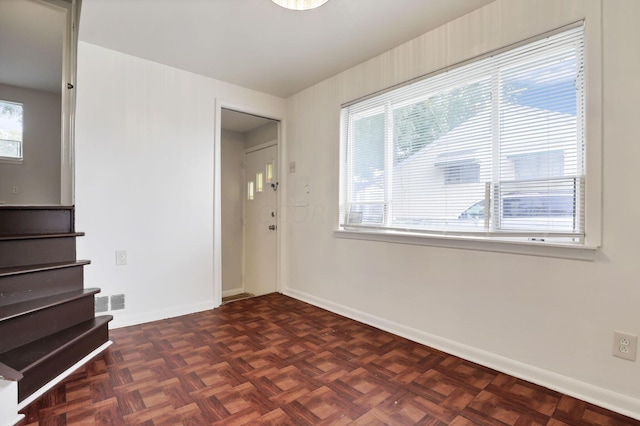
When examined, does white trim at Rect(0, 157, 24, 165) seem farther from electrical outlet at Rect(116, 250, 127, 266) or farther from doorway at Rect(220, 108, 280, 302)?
doorway at Rect(220, 108, 280, 302)

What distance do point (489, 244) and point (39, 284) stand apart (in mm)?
2979

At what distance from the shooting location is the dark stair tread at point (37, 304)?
173 centimetres

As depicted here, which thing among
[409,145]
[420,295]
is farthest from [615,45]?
[420,295]

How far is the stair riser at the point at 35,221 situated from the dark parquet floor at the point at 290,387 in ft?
3.19

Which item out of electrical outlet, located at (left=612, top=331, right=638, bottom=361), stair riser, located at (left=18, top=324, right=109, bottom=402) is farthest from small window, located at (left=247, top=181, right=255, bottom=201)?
electrical outlet, located at (left=612, top=331, right=638, bottom=361)

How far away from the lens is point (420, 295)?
2.52 metres

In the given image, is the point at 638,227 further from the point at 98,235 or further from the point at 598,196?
the point at 98,235

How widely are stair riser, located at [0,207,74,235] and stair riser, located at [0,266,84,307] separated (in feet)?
1.16

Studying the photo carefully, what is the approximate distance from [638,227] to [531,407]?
1.07m

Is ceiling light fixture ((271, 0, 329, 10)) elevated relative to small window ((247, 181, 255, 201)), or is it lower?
elevated

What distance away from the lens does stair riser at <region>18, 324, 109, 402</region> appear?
1624 mm

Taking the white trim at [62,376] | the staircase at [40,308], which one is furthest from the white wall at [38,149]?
the white trim at [62,376]

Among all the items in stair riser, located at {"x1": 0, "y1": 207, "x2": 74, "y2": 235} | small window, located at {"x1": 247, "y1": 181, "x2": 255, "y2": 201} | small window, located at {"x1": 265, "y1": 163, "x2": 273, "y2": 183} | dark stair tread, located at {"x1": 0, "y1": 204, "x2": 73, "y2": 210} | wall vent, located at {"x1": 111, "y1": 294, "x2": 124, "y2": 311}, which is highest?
small window, located at {"x1": 265, "y1": 163, "x2": 273, "y2": 183}

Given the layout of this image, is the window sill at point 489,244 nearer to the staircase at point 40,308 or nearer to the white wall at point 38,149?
the staircase at point 40,308
